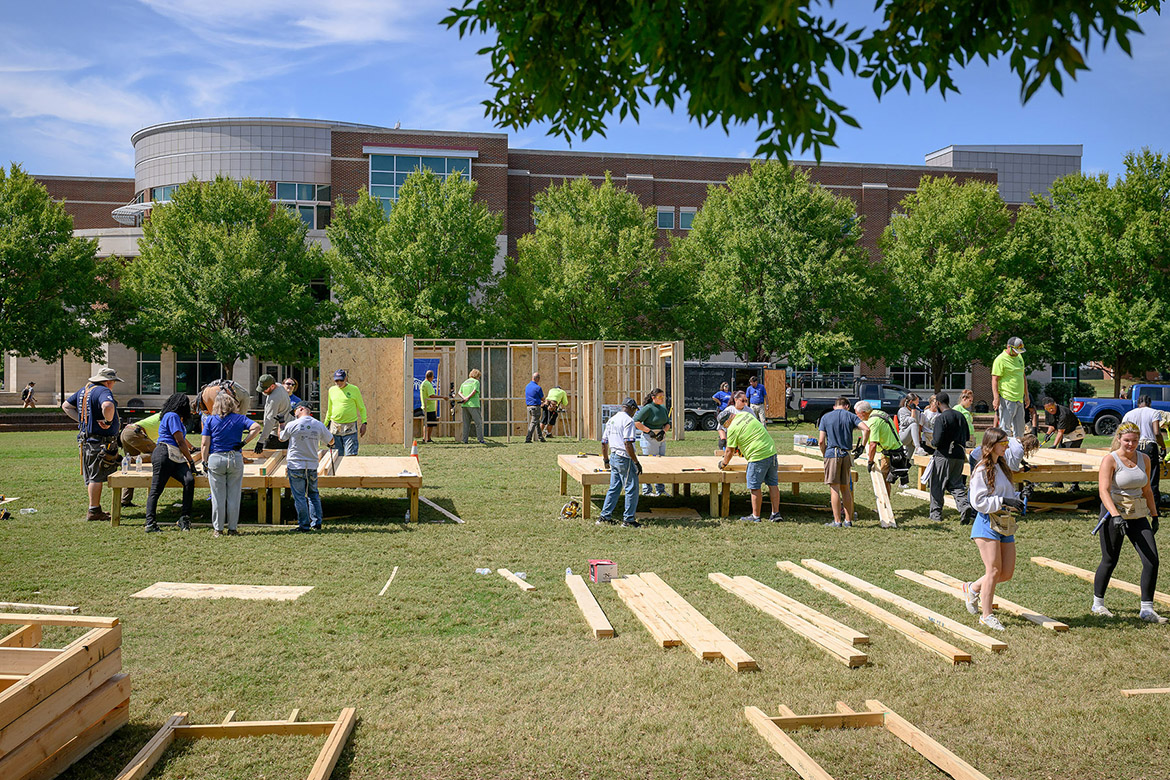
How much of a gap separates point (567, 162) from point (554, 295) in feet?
50.0

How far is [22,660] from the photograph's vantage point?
4465 mm

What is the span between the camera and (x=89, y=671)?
171 inches

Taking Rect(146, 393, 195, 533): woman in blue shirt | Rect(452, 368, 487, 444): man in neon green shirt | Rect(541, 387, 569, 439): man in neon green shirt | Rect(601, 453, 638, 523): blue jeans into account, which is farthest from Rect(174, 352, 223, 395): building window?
Rect(601, 453, 638, 523): blue jeans

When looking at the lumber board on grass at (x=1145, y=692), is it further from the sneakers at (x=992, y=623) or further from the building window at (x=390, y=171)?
the building window at (x=390, y=171)

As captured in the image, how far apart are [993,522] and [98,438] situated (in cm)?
1037

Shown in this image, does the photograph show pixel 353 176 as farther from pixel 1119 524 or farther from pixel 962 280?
pixel 1119 524

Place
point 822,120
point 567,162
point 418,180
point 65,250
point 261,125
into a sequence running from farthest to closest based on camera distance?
point 567,162 → point 261,125 → point 418,180 → point 65,250 → point 822,120

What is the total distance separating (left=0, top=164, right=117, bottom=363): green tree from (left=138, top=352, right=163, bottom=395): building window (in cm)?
622

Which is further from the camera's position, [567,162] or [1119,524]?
[567,162]

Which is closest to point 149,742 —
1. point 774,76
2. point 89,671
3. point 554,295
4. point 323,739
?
point 89,671

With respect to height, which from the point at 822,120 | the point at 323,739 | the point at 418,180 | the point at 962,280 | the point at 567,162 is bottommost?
the point at 323,739

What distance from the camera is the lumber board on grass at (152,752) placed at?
4074 millimetres

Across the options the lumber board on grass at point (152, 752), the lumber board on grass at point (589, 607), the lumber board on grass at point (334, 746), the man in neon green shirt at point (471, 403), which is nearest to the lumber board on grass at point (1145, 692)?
the lumber board on grass at point (589, 607)

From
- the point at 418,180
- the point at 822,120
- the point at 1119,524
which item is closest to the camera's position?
the point at 822,120
